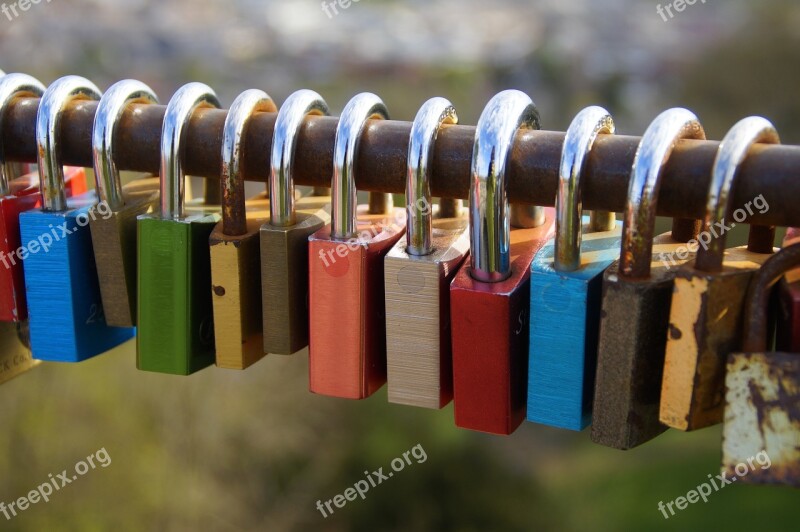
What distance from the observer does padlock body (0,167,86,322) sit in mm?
768

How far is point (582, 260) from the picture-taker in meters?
0.62

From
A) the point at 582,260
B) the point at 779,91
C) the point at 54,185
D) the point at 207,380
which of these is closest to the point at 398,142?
the point at 582,260

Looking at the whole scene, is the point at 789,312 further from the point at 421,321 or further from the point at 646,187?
the point at 421,321

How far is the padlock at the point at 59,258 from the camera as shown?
0.72 meters

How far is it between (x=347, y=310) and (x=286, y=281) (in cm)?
5

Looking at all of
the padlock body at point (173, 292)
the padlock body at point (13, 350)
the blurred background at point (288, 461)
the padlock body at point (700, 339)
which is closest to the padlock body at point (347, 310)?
the padlock body at point (173, 292)

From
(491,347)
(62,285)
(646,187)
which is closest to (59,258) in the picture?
(62,285)

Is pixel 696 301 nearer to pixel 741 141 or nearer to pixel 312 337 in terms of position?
pixel 741 141

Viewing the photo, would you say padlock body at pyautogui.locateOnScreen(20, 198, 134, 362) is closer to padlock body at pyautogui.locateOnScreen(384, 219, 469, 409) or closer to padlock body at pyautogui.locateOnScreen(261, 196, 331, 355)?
padlock body at pyautogui.locateOnScreen(261, 196, 331, 355)

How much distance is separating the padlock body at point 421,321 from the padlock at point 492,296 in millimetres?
17

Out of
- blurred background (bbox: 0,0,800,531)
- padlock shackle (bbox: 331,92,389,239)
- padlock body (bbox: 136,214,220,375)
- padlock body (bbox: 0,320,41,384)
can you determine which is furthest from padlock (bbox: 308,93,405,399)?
blurred background (bbox: 0,0,800,531)

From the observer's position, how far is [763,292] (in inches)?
21.3

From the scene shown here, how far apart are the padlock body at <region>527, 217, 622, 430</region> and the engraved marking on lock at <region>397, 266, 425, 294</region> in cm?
8

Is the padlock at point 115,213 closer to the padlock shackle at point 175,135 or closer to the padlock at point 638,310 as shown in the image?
the padlock shackle at point 175,135
